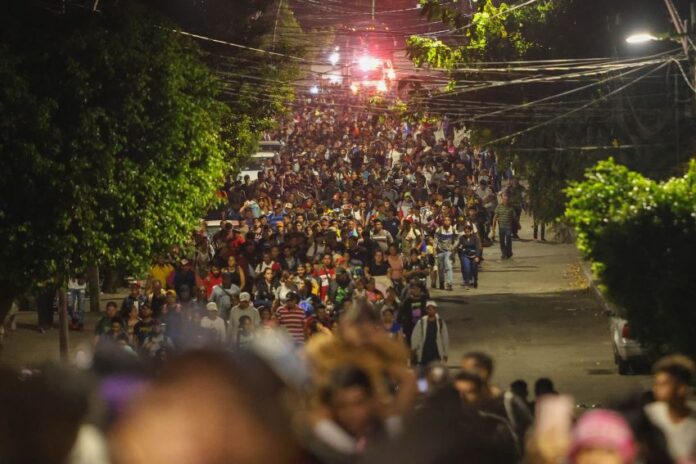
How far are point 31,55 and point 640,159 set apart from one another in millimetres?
13568

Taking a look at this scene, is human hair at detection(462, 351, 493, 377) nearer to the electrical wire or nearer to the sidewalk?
the sidewalk

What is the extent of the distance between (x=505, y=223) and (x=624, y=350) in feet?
42.7

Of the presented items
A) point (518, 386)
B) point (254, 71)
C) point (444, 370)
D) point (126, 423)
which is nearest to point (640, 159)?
point (254, 71)

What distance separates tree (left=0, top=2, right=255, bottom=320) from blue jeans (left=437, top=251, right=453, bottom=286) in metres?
9.10

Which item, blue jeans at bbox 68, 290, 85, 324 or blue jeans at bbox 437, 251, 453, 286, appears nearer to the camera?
blue jeans at bbox 68, 290, 85, 324

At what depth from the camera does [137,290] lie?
1944 cm

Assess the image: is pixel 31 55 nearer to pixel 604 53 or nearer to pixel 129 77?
pixel 129 77

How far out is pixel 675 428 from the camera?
265 inches

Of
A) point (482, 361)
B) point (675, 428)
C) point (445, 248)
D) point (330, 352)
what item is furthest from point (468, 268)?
point (330, 352)

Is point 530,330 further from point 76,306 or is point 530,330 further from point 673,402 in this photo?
point 673,402

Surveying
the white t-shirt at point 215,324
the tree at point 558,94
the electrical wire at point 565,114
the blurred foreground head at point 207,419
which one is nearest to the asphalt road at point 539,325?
the tree at point 558,94

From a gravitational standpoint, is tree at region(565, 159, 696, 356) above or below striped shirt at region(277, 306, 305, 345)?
above

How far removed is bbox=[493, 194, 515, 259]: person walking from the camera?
97.1 ft

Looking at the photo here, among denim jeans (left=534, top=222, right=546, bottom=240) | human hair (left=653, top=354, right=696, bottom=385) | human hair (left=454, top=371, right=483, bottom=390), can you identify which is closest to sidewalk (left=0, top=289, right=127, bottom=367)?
human hair (left=454, top=371, right=483, bottom=390)
